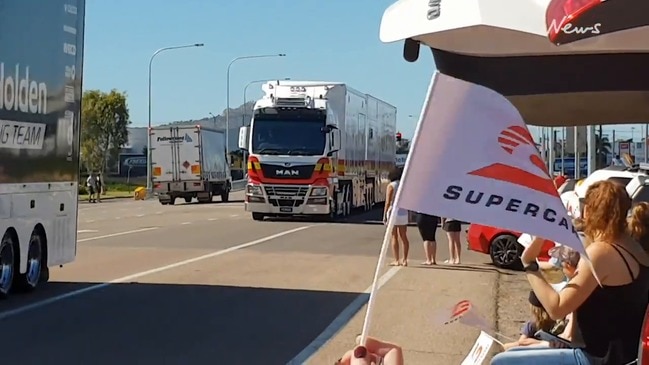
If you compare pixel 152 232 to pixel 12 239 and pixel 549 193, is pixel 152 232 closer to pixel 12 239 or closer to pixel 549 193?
pixel 12 239

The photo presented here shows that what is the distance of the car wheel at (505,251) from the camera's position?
17.6m

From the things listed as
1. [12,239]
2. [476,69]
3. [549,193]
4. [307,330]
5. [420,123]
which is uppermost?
[476,69]

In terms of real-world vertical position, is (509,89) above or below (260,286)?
above

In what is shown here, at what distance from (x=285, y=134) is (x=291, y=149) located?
1.57 ft

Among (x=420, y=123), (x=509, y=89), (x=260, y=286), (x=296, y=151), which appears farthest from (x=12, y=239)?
(x=296, y=151)

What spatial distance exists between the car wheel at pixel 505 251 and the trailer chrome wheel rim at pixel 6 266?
8231 millimetres

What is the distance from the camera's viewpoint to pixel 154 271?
16938mm

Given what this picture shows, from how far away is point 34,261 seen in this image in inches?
537

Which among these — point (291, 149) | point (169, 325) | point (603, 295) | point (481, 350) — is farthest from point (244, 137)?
point (603, 295)

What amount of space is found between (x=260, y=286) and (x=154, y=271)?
8.78 ft

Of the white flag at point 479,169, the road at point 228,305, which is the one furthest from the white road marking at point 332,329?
the white flag at point 479,169

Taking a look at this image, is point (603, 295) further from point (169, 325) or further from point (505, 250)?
point (505, 250)

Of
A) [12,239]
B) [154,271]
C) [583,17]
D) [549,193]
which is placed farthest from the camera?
[154,271]

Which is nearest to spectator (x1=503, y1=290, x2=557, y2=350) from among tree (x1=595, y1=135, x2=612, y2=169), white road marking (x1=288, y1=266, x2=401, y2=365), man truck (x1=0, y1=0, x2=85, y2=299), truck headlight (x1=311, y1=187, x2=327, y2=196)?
white road marking (x1=288, y1=266, x2=401, y2=365)
